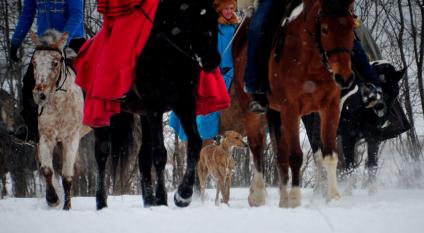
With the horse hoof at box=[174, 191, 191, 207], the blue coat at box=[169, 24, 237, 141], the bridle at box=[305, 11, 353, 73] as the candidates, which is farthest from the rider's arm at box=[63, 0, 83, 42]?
the horse hoof at box=[174, 191, 191, 207]

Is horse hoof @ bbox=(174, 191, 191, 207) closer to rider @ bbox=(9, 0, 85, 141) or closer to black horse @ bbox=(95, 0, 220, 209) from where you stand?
black horse @ bbox=(95, 0, 220, 209)

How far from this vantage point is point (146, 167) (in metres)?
7.30

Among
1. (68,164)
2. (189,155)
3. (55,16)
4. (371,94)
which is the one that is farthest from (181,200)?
(55,16)

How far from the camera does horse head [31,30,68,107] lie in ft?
25.6

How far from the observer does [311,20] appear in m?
6.94

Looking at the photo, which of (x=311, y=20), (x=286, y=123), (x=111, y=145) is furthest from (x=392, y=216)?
(x=111, y=145)

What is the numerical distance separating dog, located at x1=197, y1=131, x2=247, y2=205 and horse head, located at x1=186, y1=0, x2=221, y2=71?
13.0ft

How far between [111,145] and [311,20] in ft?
11.0

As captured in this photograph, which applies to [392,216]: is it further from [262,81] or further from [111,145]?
[111,145]

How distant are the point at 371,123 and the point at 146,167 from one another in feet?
16.1

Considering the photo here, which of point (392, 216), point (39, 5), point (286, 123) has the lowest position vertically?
point (392, 216)

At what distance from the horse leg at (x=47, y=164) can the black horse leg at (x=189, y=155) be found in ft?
7.99

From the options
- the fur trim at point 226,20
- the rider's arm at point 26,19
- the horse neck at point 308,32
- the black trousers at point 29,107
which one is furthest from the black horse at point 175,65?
the fur trim at point 226,20

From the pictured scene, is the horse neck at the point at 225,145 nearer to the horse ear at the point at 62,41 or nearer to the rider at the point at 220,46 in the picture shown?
the rider at the point at 220,46
